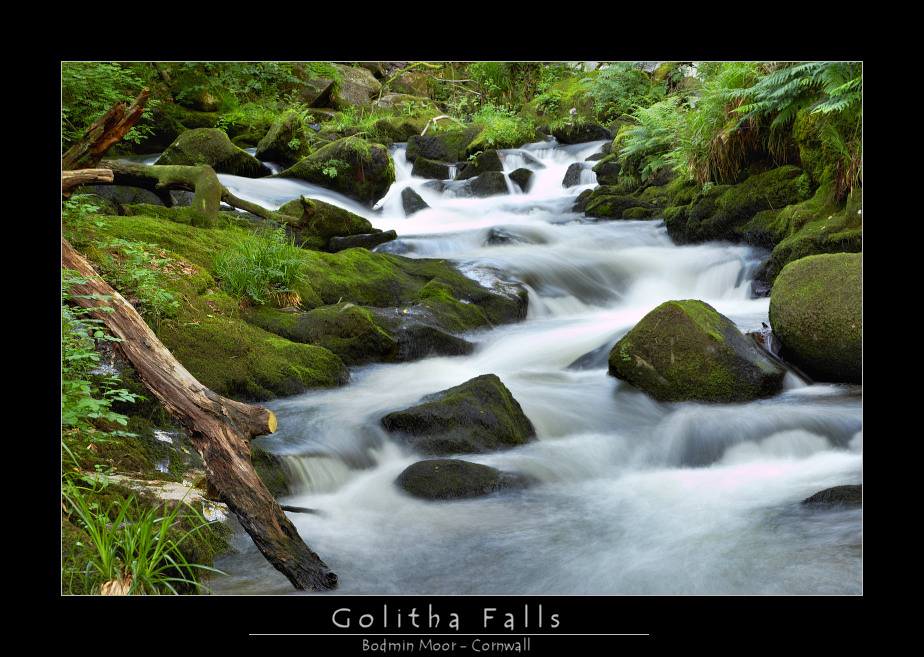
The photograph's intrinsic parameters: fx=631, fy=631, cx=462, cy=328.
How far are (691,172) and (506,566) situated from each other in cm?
810

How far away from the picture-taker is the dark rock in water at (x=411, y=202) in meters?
11.6

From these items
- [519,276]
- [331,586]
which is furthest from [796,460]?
[519,276]

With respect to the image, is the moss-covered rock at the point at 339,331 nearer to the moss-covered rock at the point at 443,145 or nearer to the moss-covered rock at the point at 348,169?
the moss-covered rock at the point at 348,169

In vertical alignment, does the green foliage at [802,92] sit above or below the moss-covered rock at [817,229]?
above

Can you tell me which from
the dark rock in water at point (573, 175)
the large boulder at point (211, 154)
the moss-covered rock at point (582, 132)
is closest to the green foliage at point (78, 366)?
the large boulder at point (211, 154)

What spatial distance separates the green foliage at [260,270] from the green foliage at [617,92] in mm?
11300

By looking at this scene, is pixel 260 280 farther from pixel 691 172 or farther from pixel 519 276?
pixel 691 172

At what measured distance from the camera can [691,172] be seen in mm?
9414

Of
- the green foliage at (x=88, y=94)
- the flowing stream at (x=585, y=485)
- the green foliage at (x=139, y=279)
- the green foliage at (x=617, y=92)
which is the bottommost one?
the flowing stream at (x=585, y=485)

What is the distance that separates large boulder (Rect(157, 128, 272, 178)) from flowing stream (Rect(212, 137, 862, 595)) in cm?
608

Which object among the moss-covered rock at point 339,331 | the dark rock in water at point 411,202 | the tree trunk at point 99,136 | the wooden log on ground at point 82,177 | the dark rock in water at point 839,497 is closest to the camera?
the dark rock in water at point 839,497

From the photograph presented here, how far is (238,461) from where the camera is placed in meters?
2.34

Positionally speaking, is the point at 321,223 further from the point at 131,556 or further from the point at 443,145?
the point at 443,145
